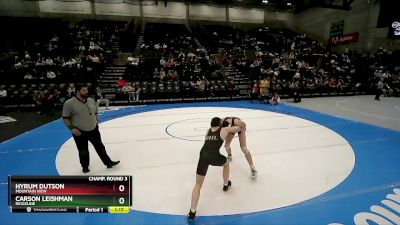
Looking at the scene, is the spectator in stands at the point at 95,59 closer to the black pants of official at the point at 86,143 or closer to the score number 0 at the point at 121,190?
the black pants of official at the point at 86,143

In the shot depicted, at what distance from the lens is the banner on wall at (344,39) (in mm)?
21906

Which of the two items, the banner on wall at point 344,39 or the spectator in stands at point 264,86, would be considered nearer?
the spectator in stands at point 264,86

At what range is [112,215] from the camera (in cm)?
330

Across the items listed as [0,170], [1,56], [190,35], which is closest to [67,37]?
[1,56]

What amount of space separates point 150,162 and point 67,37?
16.5 meters

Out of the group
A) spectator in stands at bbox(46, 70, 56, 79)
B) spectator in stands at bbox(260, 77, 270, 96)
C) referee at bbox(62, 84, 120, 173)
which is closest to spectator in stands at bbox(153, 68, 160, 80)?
spectator in stands at bbox(46, 70, 56, 79)

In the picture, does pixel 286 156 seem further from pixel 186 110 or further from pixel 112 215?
pixel 186 110

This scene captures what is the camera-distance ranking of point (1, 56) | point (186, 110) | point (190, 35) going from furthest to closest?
1. point (190, 35)
2. point (1, 56)
3. point (186, 110)

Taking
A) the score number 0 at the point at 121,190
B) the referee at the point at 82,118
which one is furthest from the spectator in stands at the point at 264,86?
the score number 0 at the point at 121,190

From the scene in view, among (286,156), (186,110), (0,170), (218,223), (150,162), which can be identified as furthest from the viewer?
(186,110)

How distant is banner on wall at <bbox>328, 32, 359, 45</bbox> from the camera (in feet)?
71.9
